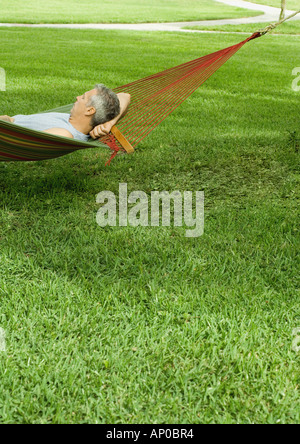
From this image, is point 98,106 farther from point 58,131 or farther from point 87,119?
point 58,131

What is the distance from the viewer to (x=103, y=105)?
2.78 metres

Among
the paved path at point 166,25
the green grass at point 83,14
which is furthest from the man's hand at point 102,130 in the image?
the green grass at point 83,14

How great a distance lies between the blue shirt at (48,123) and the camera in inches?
111

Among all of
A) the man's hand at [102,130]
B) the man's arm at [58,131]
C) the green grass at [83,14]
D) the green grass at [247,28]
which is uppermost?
the green grass at [83,14]

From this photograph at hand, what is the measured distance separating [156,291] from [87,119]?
52.5 inches

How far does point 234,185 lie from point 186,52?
7100mm

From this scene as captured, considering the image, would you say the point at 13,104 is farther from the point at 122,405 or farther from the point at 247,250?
the point at 122,405

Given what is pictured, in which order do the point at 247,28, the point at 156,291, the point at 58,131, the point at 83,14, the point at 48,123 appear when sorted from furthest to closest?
1. the point at 83,14
2. the point at 247,28
3. the point at 48,123
4. the point at 58,131
5. the point at 156,291

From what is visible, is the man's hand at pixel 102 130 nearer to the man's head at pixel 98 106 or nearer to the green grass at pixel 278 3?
the man's head at pixel 98 106

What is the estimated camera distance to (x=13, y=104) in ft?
15.9

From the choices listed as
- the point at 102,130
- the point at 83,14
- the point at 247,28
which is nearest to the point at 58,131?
the point at 102,130

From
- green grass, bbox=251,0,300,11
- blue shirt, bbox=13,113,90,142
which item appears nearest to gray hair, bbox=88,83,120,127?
blue shirt, bbox=13,113,90,142

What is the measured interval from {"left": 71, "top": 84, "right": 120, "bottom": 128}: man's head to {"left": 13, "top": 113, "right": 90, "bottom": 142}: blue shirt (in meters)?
0.09

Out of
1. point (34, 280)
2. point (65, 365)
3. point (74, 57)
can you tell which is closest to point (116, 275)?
point (34, 280)
